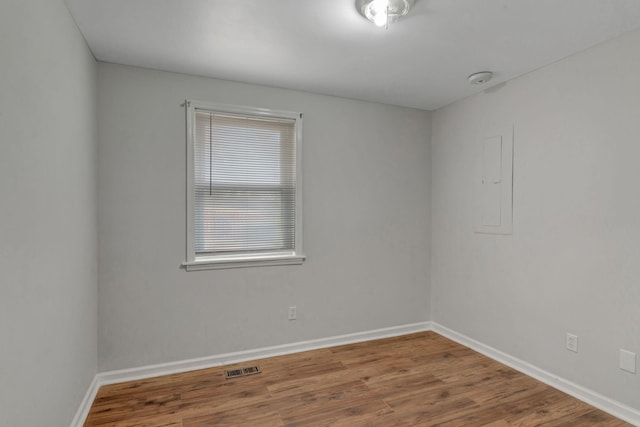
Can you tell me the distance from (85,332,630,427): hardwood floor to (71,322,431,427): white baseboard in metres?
0.06

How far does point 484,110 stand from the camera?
3127 millimetres

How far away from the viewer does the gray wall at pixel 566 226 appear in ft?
6.99

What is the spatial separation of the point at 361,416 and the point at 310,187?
1.90 meters

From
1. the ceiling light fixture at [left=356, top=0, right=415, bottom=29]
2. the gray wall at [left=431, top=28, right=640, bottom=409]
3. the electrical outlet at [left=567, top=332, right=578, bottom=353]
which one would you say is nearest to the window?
the ceiling light fixture at [left=356, top=0, right=415, bottom=29]

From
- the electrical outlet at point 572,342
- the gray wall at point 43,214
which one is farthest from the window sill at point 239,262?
the electrical outlet at point 572,342

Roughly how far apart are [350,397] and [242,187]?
6.14 feet

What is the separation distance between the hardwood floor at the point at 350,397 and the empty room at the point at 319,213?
2 cm

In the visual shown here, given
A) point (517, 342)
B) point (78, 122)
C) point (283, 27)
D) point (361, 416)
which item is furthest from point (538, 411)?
point (78, 122)

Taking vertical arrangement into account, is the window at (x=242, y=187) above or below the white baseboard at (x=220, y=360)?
above

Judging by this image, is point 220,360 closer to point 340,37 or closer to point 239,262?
point 239,262

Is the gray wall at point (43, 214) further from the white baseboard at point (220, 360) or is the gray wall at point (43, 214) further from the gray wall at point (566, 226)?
the gray wall at point (566, 226)

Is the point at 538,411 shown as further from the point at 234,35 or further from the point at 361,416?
the point at 234,35

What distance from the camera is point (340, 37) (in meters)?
2.21

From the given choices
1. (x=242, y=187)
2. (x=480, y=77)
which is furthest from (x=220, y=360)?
(x=480, y=77)
